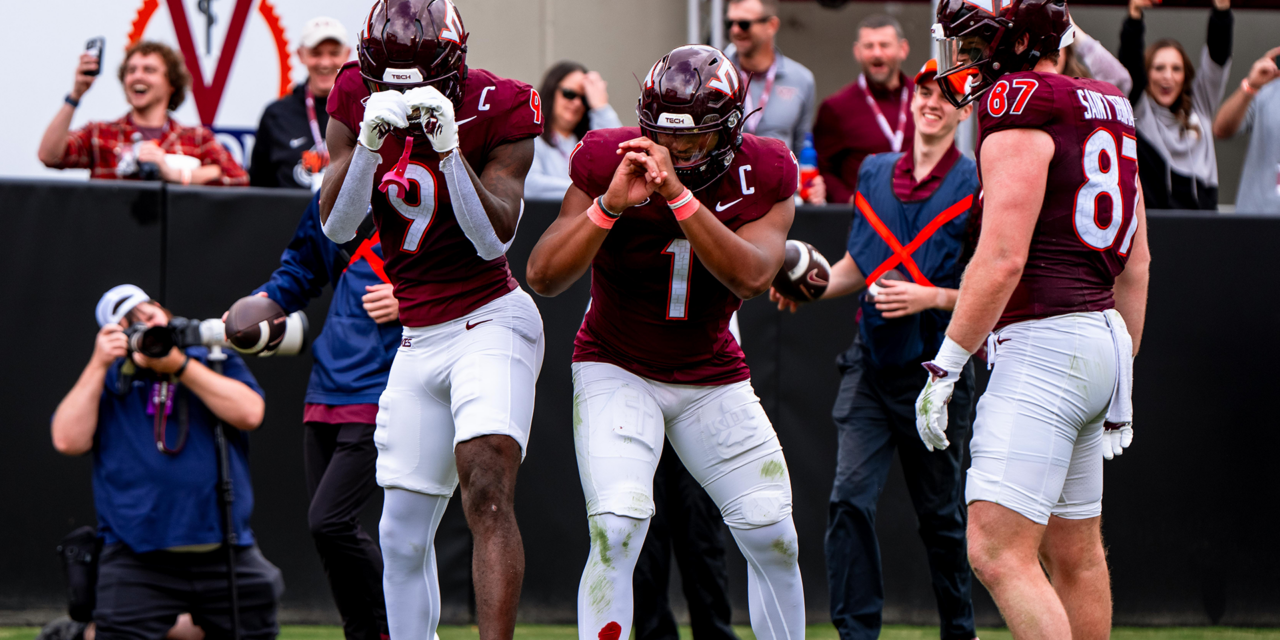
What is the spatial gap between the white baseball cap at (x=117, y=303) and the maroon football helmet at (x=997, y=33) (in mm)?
3022

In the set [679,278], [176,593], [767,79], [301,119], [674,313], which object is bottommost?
[176,593]

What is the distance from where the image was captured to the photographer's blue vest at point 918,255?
4812mm

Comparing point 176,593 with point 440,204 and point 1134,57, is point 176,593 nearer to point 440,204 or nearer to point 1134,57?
point 440,204

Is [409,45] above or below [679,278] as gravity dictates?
above

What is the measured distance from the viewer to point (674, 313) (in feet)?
12.2

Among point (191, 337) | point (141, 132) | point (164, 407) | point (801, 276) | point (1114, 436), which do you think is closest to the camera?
point (1114, 436)

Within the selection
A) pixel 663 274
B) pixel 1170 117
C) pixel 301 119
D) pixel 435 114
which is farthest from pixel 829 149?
pixel 435 114

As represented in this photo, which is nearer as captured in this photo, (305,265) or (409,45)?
(409,45)

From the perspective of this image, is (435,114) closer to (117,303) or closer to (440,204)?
(440,204)

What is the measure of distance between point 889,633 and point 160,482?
3.13 metres

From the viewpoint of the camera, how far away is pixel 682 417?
12.3ft

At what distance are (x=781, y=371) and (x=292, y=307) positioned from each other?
2268 mm

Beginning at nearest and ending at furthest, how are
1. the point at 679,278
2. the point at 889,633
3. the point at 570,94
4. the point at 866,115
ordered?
the point at 679,278, the point at 889,633, the point at 570,94, the point at 866,115

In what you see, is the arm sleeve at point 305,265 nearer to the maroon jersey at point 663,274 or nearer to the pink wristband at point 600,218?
the maroon jersey at point 663,274
